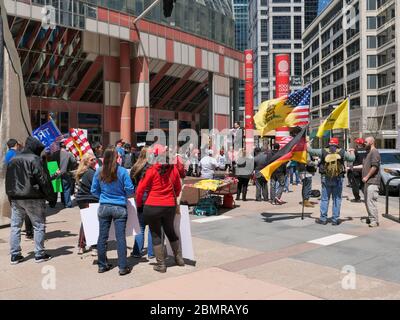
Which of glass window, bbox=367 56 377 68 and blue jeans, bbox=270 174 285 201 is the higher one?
glass window, bbox=367 56 377 68

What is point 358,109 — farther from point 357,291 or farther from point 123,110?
point 357,291

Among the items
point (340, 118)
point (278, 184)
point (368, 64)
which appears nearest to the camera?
point (340, 118)

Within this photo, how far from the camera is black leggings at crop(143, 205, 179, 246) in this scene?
21.0ft

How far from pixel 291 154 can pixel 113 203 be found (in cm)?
547

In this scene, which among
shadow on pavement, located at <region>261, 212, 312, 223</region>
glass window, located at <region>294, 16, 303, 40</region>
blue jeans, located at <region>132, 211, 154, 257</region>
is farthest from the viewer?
glass window, located at <region>294, 16, 303, 40</region>

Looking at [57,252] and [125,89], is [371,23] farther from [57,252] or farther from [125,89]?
[57,252]

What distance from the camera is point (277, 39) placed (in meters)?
135

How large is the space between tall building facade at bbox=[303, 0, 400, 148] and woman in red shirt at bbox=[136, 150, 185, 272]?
2158 inches

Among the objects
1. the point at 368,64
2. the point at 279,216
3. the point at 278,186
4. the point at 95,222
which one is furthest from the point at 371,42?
the point at 95,222

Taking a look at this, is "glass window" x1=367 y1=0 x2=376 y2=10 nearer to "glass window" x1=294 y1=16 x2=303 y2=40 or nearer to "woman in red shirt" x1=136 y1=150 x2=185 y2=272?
"glass window" x1=294 y1=16 x2=303 y2=40

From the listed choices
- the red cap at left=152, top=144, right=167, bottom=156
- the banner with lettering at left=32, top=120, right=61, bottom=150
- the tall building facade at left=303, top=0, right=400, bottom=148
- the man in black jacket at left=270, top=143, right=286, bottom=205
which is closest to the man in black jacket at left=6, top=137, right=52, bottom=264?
the red cap at left=152, top=144, right=167, bottom=156

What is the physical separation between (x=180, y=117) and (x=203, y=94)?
3.29 meters

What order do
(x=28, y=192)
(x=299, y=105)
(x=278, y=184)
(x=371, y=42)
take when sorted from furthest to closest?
(x=371, y=42), (x=278, y=184), (x=299, y=105), (x=28, y=192)
